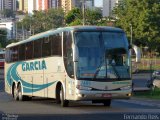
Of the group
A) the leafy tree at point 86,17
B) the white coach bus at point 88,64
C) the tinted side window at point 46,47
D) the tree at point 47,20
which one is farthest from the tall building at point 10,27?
the white coach bus at point 88,64

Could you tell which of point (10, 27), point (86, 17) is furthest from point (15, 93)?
point (10, 27)

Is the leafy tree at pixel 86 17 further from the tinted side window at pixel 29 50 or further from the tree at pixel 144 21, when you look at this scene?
the tinted side window at pixel 29 50

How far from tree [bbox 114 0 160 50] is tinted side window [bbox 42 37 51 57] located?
71.2 meters

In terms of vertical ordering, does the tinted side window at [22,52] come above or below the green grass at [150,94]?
above

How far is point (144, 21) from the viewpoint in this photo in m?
96.2

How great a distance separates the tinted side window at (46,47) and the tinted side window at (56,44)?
1.43ft

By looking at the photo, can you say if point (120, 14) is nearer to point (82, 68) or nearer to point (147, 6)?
point (147, 6)

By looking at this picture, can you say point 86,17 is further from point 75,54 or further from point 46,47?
point 75,54

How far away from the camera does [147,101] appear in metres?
28.8

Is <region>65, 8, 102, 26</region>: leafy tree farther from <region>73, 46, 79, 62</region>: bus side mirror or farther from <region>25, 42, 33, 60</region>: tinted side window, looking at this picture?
<region>73, 46, 79, 62</region>: bus side mirror

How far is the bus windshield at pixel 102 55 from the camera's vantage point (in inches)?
862

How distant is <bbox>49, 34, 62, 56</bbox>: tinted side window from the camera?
77.4ft

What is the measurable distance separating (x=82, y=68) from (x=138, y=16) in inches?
3045

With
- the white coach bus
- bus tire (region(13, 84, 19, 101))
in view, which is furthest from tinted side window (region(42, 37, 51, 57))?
bus tire (region(13, 84, 19, 101))
